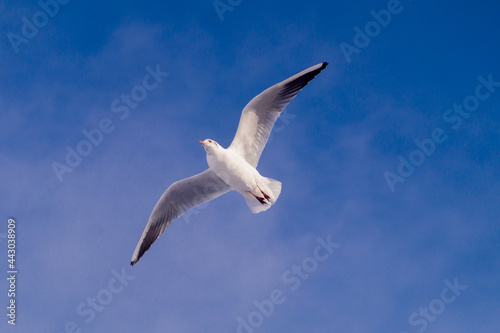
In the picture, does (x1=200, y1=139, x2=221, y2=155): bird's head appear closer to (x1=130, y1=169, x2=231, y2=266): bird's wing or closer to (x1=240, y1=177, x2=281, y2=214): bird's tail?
(x1=130, y1=169, x2=231, y2=266): bird's wing

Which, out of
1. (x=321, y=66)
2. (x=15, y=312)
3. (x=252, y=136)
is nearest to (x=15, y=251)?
(x=15, y=312)

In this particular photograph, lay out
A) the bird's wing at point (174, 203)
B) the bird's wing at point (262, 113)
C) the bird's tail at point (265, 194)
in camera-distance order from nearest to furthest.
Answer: the bird's wing at point (262, 113)
the bird's tail at point (265, 194)
the bird's wing at point (174, 203)

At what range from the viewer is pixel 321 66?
10141 millimetres

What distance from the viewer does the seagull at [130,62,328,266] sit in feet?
33.4

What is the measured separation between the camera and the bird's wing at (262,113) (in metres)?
10.2

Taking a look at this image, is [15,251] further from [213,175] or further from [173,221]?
[213,175]

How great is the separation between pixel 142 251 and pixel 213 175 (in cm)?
243

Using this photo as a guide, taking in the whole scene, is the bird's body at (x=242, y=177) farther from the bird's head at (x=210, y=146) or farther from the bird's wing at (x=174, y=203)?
the bird's wing at (x=174, y=203)

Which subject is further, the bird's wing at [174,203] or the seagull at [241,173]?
the bird's wing at [174,203]

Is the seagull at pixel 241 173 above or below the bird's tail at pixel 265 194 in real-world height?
above

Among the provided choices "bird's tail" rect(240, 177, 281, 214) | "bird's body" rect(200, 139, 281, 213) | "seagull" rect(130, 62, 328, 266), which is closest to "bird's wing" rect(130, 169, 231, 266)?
"seagull" rect(130, 62, 328, 266)

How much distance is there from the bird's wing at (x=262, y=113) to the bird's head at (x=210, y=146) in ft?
1.37

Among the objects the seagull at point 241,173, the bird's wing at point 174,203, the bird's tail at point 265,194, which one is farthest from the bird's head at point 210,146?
the bird's tail at point 265,194

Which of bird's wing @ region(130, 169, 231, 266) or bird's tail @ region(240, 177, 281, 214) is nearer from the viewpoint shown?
bird's tail @ region(240, 177, 281, 214)
